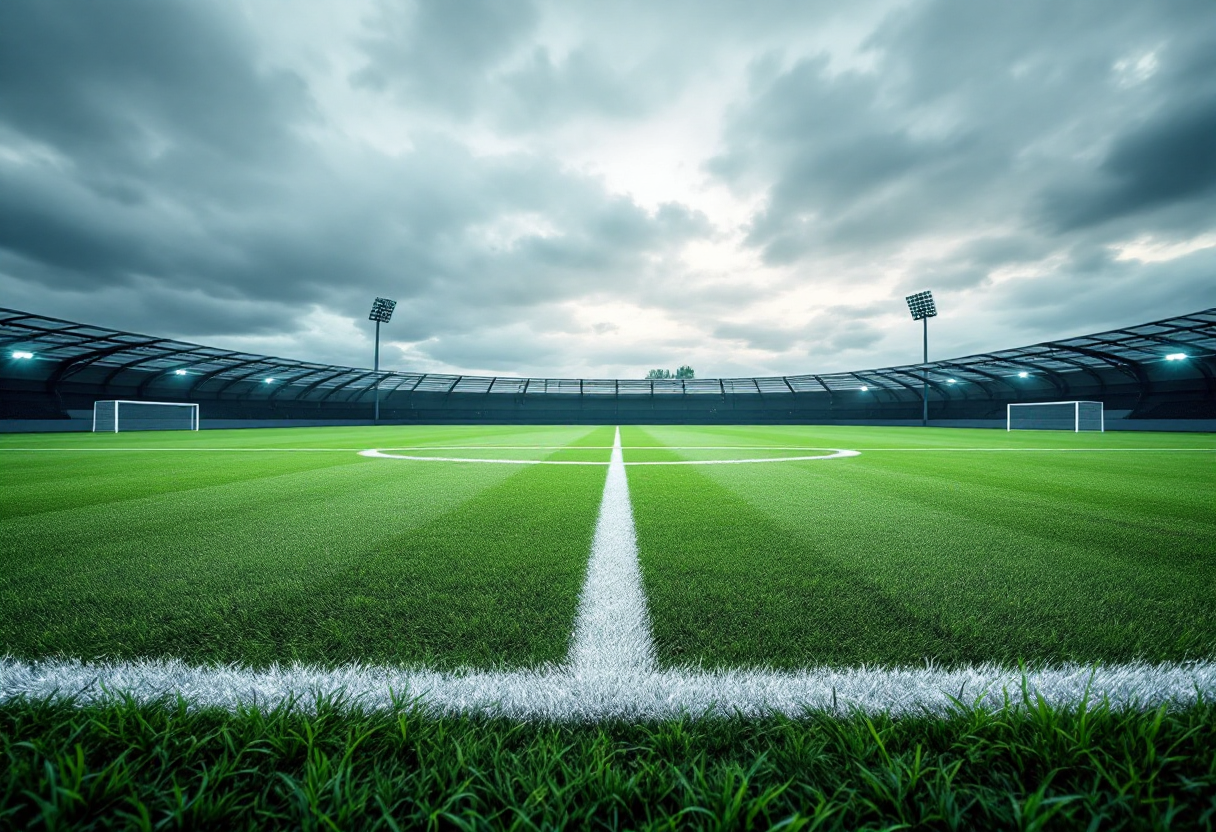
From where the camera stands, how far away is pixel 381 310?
41.8 m

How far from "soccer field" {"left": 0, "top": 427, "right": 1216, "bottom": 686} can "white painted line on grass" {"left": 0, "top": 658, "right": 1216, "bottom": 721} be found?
7cm

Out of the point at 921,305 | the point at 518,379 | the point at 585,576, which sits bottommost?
the point at 585,576

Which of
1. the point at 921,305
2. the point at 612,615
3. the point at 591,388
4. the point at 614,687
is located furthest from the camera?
the point at 591,388

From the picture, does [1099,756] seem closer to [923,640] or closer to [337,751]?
[923,640]

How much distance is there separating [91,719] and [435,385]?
5409 centimetres

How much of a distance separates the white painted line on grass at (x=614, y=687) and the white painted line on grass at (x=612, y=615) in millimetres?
55

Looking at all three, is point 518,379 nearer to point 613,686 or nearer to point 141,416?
point 141,416

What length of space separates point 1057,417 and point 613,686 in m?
43.0

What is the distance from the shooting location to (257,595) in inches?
73.7

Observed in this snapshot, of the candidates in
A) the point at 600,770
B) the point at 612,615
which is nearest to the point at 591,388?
the point at 612,615

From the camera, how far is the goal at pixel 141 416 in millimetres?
26453

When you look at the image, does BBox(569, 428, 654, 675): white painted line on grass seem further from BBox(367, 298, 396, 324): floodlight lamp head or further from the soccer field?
BBox(367, 298, 396, 324): floodlight lamp head

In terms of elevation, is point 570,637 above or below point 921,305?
below

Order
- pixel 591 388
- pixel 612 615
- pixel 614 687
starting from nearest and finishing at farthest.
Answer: pixel 614 687 < pixel 612 615 < pixel 591 388
